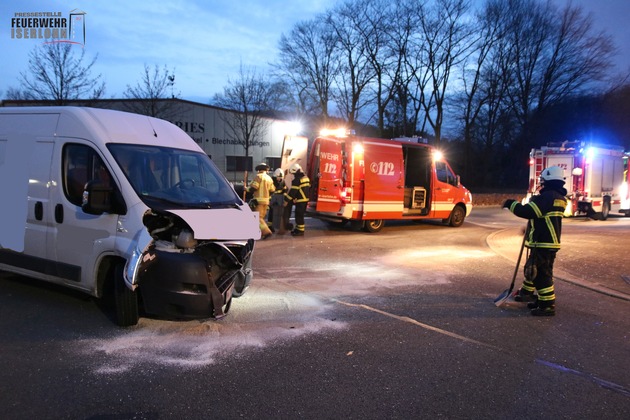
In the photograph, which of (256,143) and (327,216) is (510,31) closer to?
(256,143)

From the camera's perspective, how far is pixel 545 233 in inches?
222

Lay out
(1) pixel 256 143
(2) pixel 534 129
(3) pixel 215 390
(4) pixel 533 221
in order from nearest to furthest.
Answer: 1. (3) pixel 215 390
2. (4) pixel 533 221
3. (1) pixel 256 143
4. (2) pixel 534 129

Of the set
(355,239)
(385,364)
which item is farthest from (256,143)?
(385,364)

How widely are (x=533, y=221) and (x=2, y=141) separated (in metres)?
6.60

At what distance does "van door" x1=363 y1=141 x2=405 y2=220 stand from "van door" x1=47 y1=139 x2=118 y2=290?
311 inches

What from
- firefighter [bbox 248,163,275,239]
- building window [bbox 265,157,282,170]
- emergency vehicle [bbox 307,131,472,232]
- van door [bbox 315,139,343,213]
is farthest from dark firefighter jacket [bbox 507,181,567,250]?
building window [bbox 265,157,282,170]

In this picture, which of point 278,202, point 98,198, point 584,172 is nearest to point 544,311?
point 98,198

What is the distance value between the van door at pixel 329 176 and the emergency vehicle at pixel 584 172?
860 centimetres

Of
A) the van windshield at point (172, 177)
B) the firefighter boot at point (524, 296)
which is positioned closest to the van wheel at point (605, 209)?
the firefighter boot at point (524, 296)

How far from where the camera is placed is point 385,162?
12.4 metres

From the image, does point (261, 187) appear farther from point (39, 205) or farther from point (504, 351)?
point (504, 351)

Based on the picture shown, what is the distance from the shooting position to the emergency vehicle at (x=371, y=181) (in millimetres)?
11742

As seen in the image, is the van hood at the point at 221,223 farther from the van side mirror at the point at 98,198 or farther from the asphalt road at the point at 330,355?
the asphalt road at the point at 330,355

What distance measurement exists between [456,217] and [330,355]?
37.4 ft
